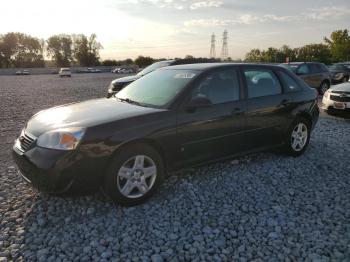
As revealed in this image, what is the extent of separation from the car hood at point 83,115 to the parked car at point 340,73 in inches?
632

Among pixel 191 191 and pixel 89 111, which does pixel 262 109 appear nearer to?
pixel 191 191

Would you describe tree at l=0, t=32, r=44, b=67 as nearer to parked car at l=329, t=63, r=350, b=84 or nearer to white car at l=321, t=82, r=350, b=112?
parked car at l=329, t=63, r=350, b=84

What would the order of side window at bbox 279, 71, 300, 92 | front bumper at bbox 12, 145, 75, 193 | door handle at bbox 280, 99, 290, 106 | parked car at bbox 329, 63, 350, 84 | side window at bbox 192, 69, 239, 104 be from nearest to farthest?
front bumper at bbox 12, 145, 75, 193, side window at bbox 192, 69, 239, 104, door handle at bbox 280, 99, 290, 106, side window at bbox 279, 71, 300, 92, parked car at bbox 329, 63, 350, 84

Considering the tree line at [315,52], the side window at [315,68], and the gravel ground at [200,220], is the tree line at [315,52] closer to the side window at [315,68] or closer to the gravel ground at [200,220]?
the side window at [315,68]

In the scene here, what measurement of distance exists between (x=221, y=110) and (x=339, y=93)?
18.8 ft

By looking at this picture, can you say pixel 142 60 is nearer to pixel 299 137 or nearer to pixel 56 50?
pixel 56 50

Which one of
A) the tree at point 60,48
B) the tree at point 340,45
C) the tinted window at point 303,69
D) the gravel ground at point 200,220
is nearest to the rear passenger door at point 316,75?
the tinted window at point 303,69

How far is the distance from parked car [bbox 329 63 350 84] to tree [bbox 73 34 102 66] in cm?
8924

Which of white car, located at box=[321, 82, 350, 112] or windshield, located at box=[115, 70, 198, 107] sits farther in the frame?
white car, located at box=[321, 82, 350, 112]

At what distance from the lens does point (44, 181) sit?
11.7 feet

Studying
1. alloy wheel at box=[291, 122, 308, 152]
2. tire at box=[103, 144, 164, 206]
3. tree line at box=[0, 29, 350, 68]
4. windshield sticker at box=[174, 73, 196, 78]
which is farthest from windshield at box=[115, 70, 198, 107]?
tree line at box=[0, 29, 350, 68]

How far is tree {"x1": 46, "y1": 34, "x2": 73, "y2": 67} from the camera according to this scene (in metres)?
101

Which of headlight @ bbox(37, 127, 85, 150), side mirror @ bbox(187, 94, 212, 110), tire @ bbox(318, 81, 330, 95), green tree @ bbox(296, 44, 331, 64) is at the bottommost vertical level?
tire @ bbox(318, 81, 330, 95)

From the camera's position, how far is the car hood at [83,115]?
380 cm
